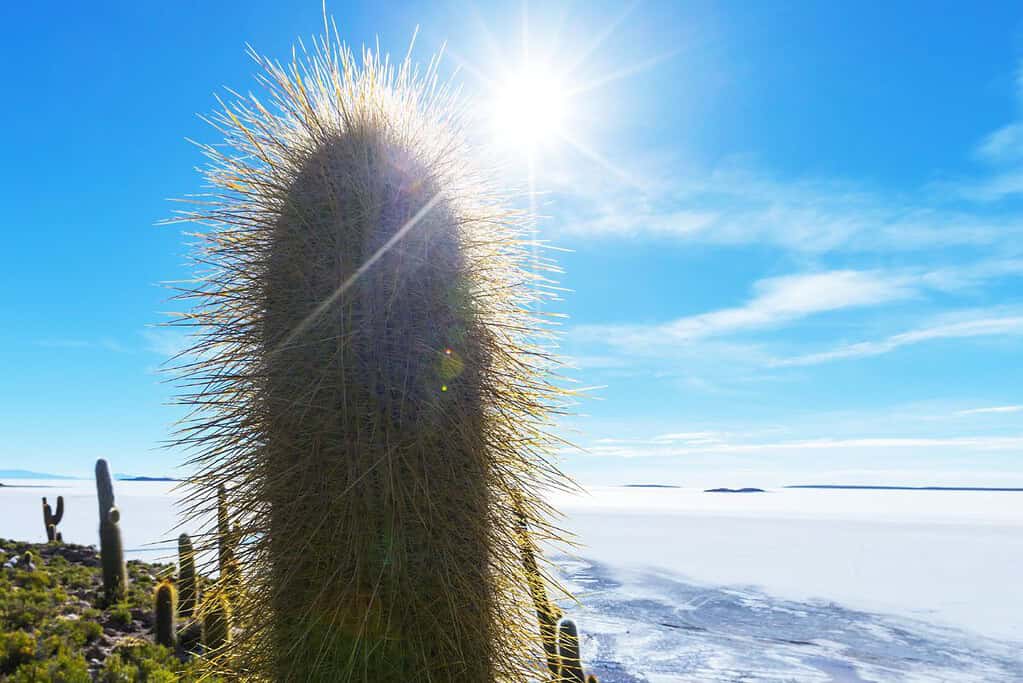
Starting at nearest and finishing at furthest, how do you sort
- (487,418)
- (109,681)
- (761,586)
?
(487,418), (109,681), (761,586)

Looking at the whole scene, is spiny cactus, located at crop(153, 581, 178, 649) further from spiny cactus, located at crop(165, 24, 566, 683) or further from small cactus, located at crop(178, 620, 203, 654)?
spiny cactus, located at crop(165, 24, 566, 683)

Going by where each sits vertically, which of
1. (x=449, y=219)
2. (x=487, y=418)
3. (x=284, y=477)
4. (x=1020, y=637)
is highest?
(x=449, y=219)

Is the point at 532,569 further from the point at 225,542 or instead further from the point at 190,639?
the point at 190,639

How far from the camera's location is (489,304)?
10.4ft

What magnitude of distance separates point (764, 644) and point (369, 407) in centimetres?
1516

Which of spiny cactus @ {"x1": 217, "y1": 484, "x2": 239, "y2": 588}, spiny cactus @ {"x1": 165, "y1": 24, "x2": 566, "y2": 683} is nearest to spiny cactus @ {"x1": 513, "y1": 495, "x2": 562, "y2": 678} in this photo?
spiny cactus @ {"x1": 165, "y1": 24, "x2": 566, "y2": 683}

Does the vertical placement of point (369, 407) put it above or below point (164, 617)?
above

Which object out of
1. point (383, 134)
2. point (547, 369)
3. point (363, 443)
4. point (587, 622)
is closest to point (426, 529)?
point (363, 443)

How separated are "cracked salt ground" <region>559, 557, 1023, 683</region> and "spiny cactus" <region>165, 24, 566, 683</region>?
9.10 meters

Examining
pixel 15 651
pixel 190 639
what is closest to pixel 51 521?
pixel 190 639

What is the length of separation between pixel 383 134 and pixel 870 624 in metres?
19.2

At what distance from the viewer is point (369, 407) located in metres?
2.80

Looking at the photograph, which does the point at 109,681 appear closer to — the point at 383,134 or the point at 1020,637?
the point at 383,134

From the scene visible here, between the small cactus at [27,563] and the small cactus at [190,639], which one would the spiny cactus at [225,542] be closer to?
the small cactus at [190,639]
